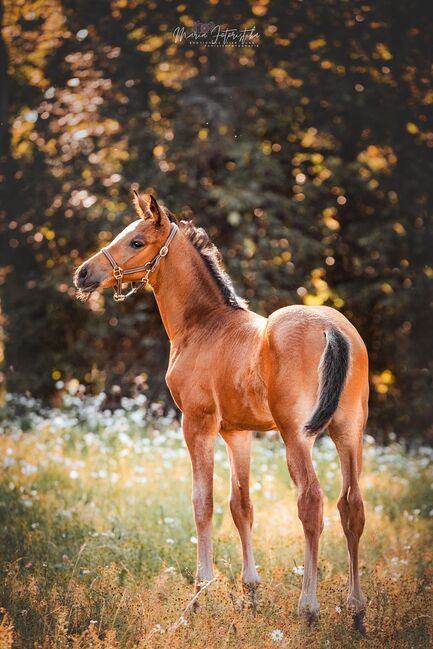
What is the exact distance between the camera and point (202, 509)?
497 cm

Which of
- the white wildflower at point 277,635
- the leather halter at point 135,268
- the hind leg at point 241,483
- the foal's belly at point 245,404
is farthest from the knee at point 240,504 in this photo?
the leather halter at point 135,268

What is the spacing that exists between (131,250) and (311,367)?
5.06 ft

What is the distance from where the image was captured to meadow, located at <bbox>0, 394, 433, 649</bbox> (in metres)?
4.40

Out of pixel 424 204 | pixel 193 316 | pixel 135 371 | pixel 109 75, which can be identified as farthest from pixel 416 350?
pixel 193 316

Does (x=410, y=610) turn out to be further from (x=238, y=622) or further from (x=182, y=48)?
(x=182, y=48)

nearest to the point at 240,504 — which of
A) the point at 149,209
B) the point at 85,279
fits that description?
the point at 85,279

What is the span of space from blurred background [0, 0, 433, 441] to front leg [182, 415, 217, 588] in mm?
6447

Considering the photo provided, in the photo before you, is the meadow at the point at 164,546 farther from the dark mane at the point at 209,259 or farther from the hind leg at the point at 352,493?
the dark mane at the point at 209,259

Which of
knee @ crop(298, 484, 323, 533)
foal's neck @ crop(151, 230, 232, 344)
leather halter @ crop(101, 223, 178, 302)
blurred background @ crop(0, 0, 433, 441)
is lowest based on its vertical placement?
blurred background @ crop(0, 0, 433, 441)

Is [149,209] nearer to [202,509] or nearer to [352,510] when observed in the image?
[202,509]

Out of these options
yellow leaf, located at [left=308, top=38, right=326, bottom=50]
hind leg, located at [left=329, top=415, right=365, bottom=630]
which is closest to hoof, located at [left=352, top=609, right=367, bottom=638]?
hind leg, located at [left=329, top=415, right=365, bottom=630]

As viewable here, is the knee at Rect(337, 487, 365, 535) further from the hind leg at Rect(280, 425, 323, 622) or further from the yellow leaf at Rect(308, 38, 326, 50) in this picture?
the yellow leaf at Rect(308, 38, 326, 50)

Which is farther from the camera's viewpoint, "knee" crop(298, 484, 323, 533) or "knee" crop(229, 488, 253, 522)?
"knee" crop(229, 488, 253, 522)

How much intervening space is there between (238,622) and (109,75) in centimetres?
965
